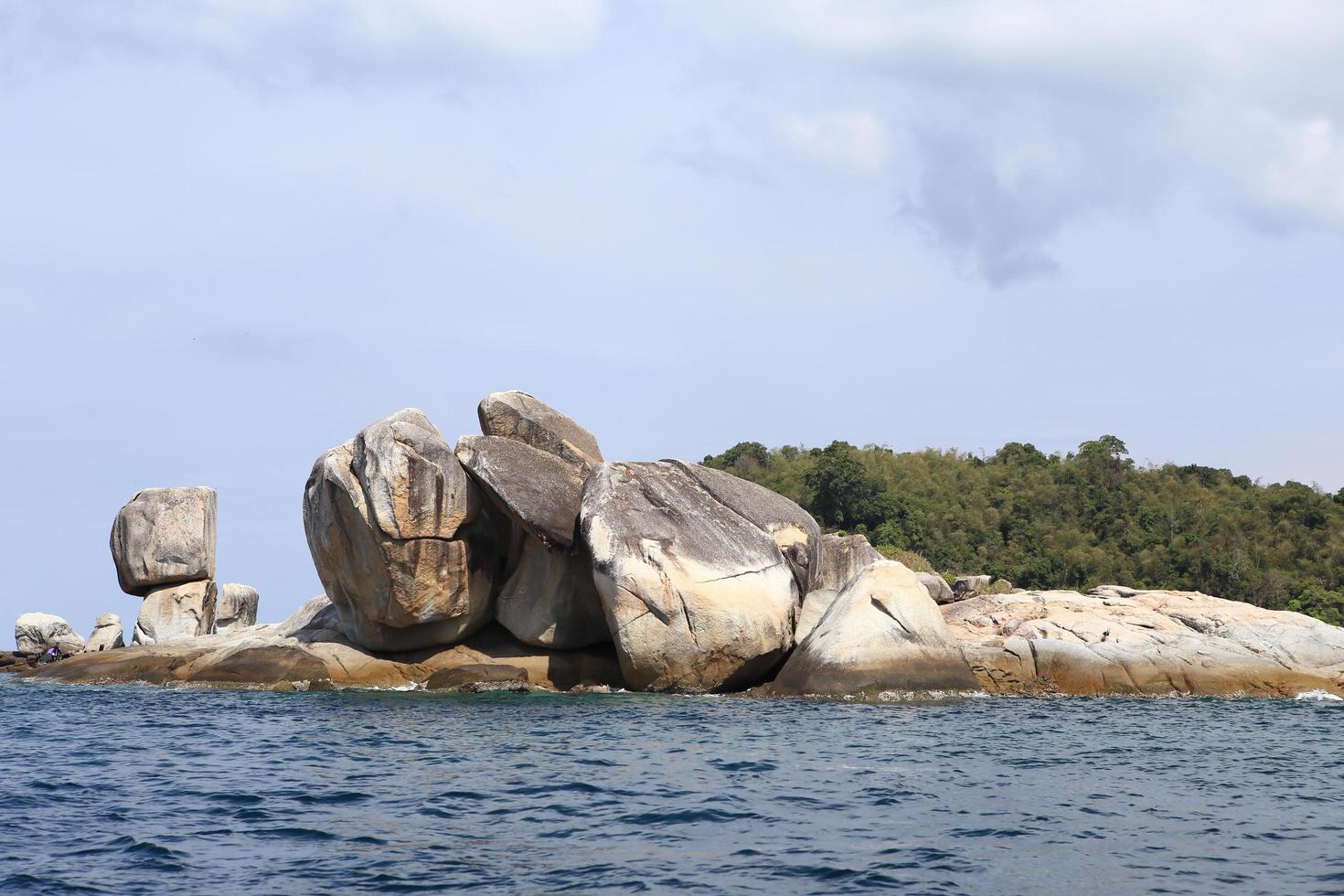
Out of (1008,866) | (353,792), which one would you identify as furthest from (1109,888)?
(353,792)

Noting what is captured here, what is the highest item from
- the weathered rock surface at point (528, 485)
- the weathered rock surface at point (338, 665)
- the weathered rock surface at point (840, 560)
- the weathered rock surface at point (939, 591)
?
the weathered rock surface at point (528, 485)

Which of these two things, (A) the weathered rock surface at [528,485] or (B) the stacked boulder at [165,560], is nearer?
(A) the weathered rock surface at [528,485]

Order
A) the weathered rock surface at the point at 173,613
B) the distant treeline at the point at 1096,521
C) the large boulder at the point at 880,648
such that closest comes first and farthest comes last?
1. the large boulder at the point at 880,648
2. the weathered rock surface at the point at 173,613
3. the distant treeline at the point at 1096,521

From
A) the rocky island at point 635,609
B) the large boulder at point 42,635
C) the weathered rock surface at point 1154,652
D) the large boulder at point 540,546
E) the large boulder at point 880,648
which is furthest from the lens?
the large boulder at point 42,635

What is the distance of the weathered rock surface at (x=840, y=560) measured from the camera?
30750 mm

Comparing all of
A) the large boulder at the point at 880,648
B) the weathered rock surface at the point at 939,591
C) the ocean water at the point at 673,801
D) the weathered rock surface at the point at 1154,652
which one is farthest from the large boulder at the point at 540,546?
the weathered rock surface at the point at 939,591

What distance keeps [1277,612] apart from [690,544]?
16.6 meters

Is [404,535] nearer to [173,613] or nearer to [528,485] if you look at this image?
[528,485]

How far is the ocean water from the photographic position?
37.3 feet

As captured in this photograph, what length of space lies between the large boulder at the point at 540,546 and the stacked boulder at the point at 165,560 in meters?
14.4

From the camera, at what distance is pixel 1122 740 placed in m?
20.9

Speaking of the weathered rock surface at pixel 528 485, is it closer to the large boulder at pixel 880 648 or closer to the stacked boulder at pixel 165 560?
the large boulder at pixel 880 648

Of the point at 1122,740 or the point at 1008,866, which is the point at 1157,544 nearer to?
the point at 1122,740

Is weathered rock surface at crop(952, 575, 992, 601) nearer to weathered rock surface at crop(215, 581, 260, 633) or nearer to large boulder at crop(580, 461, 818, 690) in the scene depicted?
large boulder at crop(580, 461, 818, 690)
